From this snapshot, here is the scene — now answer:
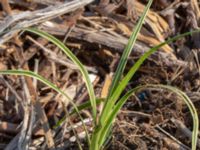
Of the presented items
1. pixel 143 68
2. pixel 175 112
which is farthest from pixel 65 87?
pixel 175 112

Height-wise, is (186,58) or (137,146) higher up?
(186,58)

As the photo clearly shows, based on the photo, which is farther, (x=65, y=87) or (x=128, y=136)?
(x=65, y=87)

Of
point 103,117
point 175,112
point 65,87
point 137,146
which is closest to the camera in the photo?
point 103,117

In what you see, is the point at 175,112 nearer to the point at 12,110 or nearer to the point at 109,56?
the point at 109,56

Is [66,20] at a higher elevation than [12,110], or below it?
higher

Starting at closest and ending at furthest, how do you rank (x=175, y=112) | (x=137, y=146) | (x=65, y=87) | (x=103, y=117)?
(x=103, y=117), (x=137, y=146), (x=175, y=112), (x=65, y=87)

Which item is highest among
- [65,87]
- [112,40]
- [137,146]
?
[112,40]

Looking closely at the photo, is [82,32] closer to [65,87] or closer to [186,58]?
[65,87]

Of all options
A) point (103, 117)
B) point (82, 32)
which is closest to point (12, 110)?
point (82, 32)

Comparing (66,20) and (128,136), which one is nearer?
(128,136)
